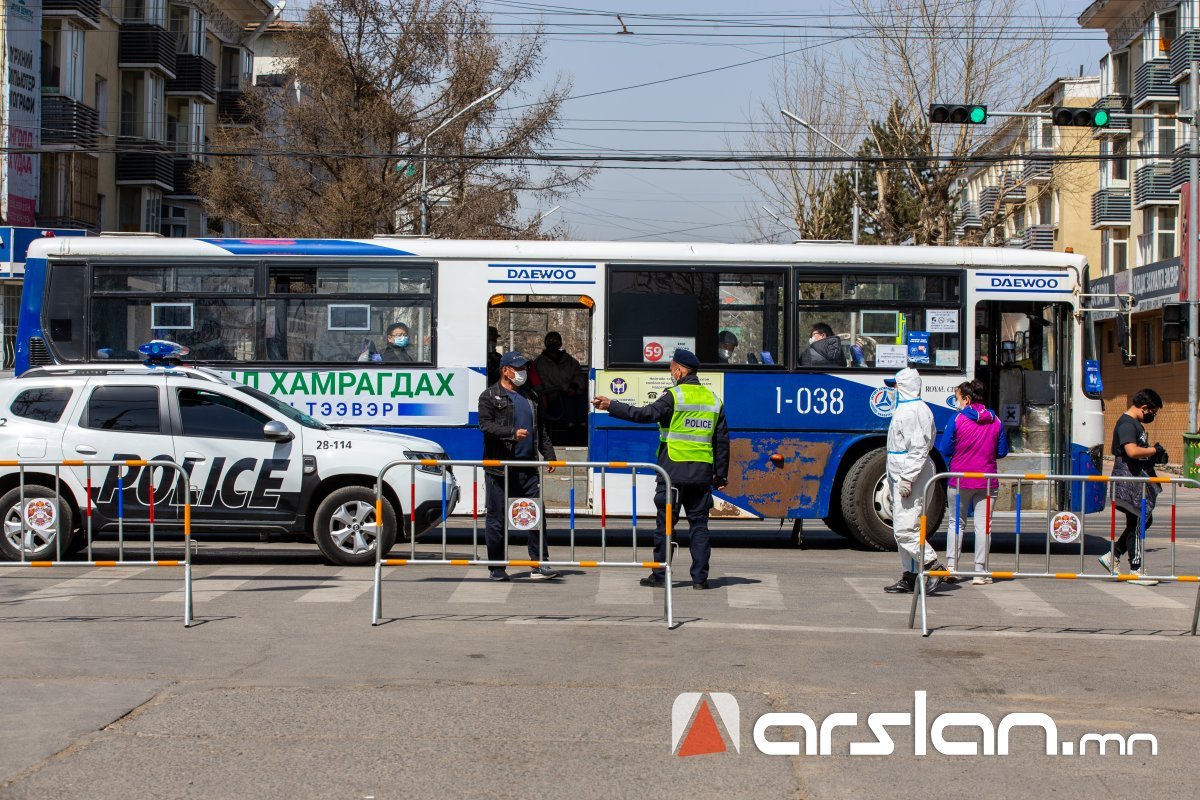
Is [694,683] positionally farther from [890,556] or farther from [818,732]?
[890,556]

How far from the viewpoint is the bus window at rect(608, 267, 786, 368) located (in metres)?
15.3

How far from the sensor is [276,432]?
12.9 m

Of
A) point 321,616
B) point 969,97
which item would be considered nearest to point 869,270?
point 321,616

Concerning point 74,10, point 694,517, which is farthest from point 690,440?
point 74,10

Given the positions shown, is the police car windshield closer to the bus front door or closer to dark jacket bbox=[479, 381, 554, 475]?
dark jacket bbox=[479, 381, 554, 475]

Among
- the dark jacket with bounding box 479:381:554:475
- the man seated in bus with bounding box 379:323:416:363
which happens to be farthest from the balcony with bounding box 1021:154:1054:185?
the dark jacket with bounding box 479:381:554:475

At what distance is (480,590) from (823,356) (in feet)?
17.2

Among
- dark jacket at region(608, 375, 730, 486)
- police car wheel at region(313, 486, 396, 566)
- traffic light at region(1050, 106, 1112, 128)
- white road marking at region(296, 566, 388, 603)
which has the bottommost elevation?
white road marking at region(296, 566, 388, 603)

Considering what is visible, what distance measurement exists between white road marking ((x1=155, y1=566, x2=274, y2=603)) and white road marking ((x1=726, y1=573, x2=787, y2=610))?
4082mm

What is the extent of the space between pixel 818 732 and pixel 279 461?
24.4 ft

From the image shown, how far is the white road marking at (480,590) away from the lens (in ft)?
36.9

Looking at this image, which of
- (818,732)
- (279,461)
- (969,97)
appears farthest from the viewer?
(969,97)

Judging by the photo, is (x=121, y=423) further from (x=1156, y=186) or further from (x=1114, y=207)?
(x=1114, y=207)

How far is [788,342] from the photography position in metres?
15.3
